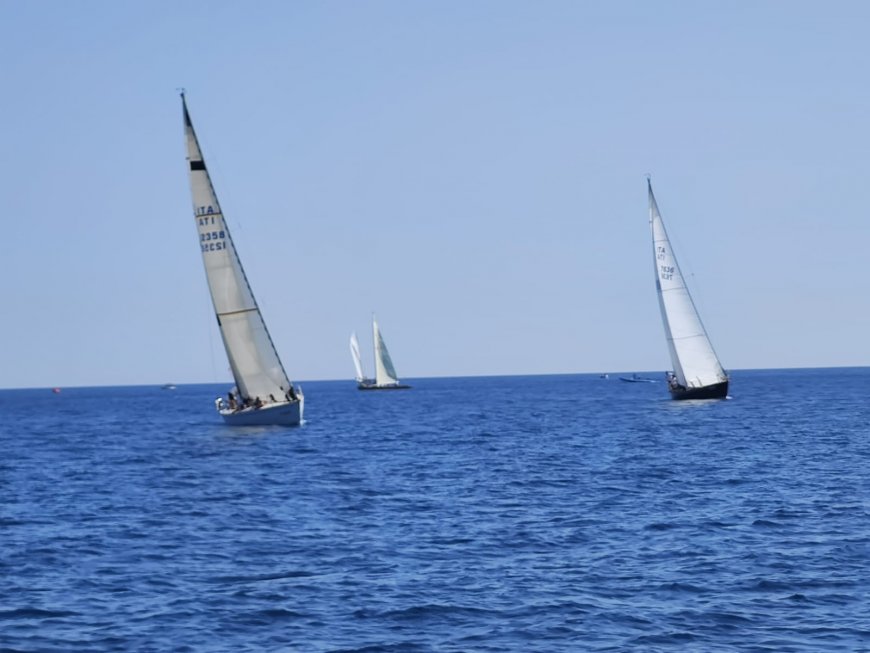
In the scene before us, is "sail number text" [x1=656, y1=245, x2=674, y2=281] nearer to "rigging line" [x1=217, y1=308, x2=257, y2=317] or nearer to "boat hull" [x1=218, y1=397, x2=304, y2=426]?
"boat hull" [x1=218, y1=397, x2=304, y2=426]

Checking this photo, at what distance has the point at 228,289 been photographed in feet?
242


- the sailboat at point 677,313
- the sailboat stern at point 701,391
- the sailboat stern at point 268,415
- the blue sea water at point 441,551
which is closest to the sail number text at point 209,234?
the sailboat stern at point 268,415

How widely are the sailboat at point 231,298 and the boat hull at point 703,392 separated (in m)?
43.9

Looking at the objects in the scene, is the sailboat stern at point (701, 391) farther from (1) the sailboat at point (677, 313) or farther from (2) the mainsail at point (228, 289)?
(2) the mainsail at point (228, 289)

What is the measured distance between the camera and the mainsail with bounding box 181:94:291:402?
73.5 meters

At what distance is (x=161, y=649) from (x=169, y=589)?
4.91 metres

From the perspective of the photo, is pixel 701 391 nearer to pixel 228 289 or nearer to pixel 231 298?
pixel 231 298

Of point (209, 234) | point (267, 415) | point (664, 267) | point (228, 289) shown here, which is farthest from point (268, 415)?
point (664, 267)

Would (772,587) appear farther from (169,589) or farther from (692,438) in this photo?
(692,438)

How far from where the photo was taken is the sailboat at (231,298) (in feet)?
241

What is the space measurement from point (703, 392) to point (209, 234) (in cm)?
4990

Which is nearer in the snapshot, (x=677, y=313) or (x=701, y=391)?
(x=677, y=313)

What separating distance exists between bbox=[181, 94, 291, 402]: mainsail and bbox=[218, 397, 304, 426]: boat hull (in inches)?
74.7

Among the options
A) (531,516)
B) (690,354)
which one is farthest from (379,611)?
(690,354)
